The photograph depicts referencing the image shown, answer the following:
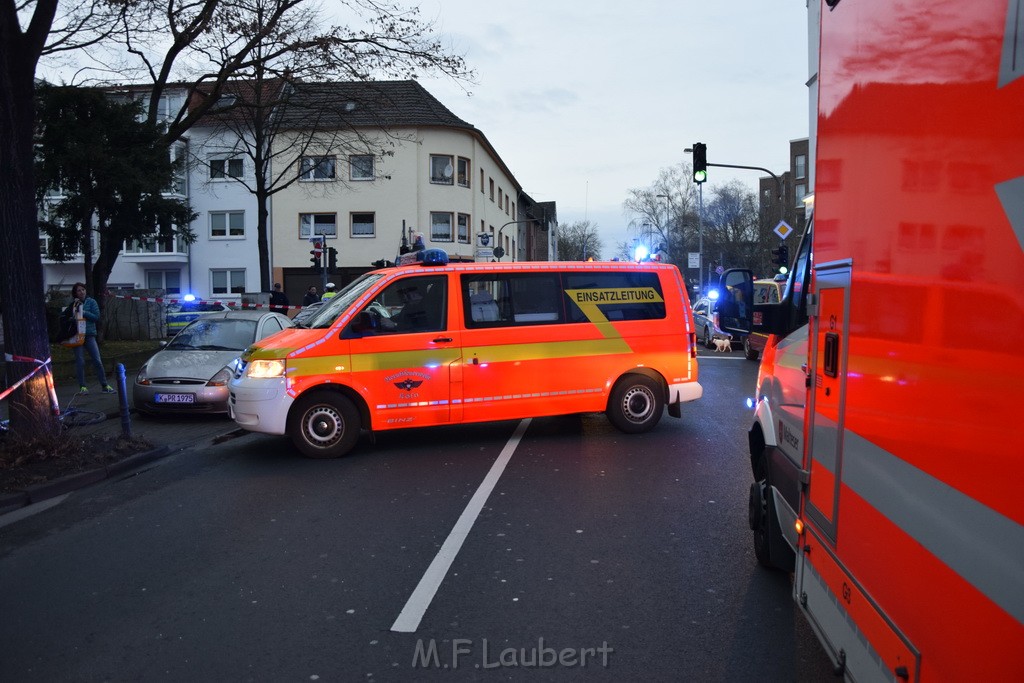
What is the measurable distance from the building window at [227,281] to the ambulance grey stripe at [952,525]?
4585cm

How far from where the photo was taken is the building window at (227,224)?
45344mm

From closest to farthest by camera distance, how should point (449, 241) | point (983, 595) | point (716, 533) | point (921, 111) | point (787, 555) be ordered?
point (983, 595)
point (921, 111)
point (787, 555)
point (716, 533)
point (449, 241)

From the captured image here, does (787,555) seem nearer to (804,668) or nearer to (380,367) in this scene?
(804,668)

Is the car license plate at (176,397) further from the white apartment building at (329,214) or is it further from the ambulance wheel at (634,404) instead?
the white apartment building at (329,214)

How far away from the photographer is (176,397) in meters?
11.5

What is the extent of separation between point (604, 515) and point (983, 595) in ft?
14.9

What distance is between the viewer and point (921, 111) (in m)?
2.24

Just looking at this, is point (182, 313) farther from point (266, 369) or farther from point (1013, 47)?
point (1013, 47)

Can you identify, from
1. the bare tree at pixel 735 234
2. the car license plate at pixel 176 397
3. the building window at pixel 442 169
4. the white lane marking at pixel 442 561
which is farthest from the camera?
the bare tree at pixel 735 234

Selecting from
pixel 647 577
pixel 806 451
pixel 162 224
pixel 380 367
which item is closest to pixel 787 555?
pixel 647 577

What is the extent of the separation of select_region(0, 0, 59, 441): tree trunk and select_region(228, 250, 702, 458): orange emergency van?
6.39ft

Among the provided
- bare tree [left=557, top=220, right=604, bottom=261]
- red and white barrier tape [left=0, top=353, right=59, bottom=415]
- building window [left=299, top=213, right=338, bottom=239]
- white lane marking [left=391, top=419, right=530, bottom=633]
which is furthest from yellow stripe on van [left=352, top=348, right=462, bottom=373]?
bare tree [left=557, top=220, right=604, bottom=261]

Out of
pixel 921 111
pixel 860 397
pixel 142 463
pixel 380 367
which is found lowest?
pixel 142 463

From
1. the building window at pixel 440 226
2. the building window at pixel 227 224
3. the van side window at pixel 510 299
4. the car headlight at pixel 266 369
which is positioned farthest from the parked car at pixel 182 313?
the building window at pixel 440 226
